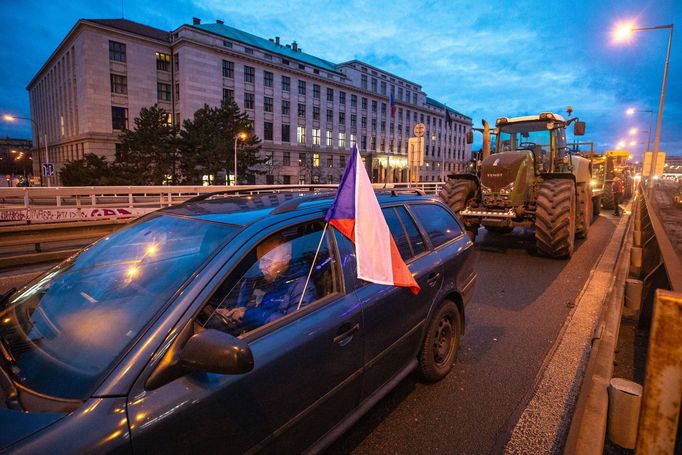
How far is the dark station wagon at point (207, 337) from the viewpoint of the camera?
138 cm

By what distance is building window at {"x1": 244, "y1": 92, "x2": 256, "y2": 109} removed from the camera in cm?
5241

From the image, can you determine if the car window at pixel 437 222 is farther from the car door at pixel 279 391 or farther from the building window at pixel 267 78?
the building window at pixel 267 78

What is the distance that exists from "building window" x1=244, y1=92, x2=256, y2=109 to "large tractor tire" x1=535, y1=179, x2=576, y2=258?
50689 mm

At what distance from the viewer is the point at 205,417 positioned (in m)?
1.50

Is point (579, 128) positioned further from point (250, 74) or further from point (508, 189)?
point (250, 74)

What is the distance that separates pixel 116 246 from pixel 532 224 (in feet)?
27.3

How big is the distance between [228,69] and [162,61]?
805 cm

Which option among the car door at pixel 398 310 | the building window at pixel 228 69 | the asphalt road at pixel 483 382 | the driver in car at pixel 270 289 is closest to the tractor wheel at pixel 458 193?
the asphalt road at pixel 483 382

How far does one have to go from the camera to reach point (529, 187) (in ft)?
29.0

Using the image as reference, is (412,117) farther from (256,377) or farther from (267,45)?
(256,377)

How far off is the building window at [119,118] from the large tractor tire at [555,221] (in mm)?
48918

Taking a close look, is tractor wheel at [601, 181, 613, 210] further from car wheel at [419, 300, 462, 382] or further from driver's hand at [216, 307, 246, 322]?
driver's hand at [216, 307, 246, 322]

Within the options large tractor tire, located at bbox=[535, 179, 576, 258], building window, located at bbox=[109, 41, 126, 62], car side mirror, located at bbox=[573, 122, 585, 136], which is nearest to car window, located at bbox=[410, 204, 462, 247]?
large tractor tire, located at bbox=[535, 179, 576, 258]

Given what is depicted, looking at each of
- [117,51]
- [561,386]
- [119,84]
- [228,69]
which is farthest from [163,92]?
[561,386]
